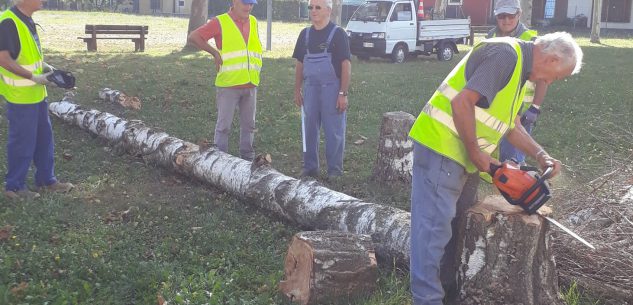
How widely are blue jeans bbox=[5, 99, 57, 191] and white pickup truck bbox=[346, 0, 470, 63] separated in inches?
522

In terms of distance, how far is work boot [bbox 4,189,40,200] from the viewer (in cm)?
551

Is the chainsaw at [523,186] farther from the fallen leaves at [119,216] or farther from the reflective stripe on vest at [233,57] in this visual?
the reflective stripe on vest at [233,57]

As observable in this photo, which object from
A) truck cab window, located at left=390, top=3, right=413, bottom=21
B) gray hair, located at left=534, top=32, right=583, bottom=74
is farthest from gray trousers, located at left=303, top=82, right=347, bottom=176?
truck cab window, located at left=390, top=3, right=413, bottom=21

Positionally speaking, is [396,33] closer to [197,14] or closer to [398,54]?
[398,54]

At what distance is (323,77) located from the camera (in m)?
6.27

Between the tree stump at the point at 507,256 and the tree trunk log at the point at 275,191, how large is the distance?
0.70 m

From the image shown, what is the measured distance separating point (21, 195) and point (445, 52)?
15820 mm

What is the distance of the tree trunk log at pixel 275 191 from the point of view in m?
4.54

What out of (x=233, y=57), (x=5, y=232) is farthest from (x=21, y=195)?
(x=233, y=57)

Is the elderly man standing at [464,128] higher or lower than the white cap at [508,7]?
lower

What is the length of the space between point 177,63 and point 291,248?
37.3 ft

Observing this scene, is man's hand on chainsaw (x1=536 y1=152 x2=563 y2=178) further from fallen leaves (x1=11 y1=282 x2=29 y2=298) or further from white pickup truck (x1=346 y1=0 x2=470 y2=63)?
white pickup truck (x1=346 y1=0 x2=470 y2=63)

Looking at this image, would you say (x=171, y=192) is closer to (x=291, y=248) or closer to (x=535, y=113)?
(x=291, y=248)

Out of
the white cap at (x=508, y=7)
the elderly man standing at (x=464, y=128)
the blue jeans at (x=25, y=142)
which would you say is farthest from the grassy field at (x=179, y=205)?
the white cap at (x=508, y=7)
